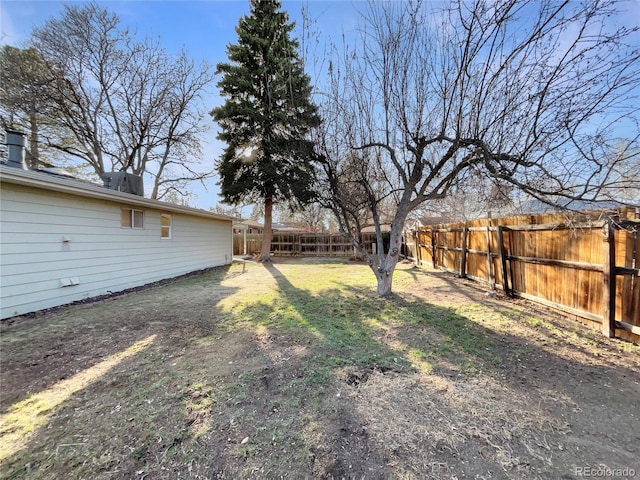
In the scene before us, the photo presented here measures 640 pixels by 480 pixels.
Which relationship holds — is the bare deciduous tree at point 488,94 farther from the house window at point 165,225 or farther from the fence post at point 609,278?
the house window at point 165,225

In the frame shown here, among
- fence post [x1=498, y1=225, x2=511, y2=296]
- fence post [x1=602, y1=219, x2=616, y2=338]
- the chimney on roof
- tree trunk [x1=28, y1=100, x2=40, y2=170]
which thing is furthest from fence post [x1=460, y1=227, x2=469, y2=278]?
tree trunk [x1=28, y1=100, x2=40, y2=170]

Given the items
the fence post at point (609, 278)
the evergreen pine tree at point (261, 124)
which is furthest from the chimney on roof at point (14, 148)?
the fence post at point (609, 278)

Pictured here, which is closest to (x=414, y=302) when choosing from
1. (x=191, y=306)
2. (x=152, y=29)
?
(x=191, y=306)

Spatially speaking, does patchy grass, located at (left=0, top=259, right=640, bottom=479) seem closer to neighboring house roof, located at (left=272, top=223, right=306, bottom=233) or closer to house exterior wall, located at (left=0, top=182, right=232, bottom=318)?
house exterior wall, located at (left=0, top=182, right=232, bottom=318)

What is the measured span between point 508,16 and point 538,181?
6.90 ft

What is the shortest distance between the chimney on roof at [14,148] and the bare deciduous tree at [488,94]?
6.28 m

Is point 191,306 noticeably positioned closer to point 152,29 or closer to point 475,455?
point 475,455

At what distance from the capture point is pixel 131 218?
7180 mm

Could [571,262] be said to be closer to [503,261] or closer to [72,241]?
[503,261]

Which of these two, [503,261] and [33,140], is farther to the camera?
[33,140]

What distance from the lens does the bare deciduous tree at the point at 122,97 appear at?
10.0 metres

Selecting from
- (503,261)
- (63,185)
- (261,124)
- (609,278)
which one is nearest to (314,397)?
(609,278)

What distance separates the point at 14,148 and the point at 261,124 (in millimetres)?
5893

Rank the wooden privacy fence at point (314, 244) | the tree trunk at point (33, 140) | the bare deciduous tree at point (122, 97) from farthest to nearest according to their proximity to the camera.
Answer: the wooden privacy fence at point (314, 244), the bare deciduous tree at point (122, 97), the tree trunk at point (33, 140)
